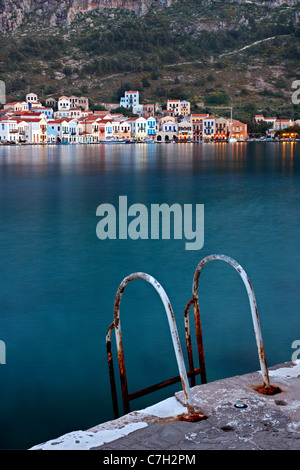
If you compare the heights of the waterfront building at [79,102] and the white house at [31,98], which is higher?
the white house at [31,98]

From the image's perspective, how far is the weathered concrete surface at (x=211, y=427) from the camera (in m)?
3.37

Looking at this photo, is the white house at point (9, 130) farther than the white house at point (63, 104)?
No

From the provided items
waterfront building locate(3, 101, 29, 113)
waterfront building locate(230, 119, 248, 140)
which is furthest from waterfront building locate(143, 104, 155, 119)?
waterfront building locate(3, 101, 29, 113)

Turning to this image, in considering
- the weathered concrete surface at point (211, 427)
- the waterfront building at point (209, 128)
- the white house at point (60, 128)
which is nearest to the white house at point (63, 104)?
the white house at point (60, 128)

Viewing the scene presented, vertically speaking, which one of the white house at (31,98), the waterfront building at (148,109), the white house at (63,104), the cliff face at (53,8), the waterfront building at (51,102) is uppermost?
the cliff face at (53,8)

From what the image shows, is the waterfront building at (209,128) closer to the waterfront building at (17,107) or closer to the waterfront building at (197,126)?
the waterfront building at (197,126)

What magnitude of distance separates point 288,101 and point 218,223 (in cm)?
9289

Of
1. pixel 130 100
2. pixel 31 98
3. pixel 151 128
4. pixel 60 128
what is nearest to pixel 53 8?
pixel 31 98

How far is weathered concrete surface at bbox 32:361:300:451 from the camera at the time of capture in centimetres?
337

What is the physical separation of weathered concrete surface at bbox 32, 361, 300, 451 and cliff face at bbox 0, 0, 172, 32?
449 ft

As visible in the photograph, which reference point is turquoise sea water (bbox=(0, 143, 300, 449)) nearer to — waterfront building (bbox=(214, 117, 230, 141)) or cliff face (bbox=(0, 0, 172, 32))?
waterfront building (bbox=(214, 117, 230, 141))

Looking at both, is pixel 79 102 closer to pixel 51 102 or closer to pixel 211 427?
pixel 51 102

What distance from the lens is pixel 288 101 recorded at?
101000mm

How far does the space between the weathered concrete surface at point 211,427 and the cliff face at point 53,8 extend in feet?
449
